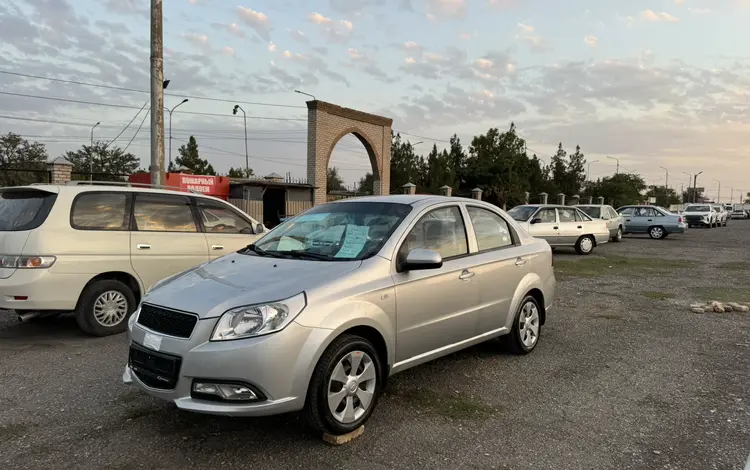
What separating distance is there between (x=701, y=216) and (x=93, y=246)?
129ft

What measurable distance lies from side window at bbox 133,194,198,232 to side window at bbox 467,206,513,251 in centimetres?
396

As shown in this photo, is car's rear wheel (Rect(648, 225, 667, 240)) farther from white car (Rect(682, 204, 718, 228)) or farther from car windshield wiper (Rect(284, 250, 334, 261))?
car windshield wiper (Rect(284, 250, 334, 261))

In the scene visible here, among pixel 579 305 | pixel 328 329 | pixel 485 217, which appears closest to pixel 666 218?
pixel 579 305

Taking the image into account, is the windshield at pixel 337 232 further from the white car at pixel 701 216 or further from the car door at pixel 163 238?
the white car at pixel 701 216

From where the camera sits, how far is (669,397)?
14.5 ft

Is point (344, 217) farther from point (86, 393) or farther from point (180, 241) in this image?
point (180, 241)

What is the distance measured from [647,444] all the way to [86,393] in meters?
4.35

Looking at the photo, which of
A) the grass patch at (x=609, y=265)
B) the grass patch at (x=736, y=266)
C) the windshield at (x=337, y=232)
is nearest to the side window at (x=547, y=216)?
the grass patch at (x=609, y=265)

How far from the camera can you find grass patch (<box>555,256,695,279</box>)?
12375 millimetres

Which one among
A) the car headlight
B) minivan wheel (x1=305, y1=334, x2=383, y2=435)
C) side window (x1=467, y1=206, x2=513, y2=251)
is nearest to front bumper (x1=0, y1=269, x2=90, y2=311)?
the car headlight

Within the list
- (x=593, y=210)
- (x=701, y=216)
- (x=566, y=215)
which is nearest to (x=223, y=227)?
(x=566, y=215)

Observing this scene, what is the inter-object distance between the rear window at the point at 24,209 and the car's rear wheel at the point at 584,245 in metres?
15.3

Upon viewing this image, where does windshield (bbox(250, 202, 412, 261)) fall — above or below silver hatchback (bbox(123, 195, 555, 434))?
above

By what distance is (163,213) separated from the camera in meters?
6.80
